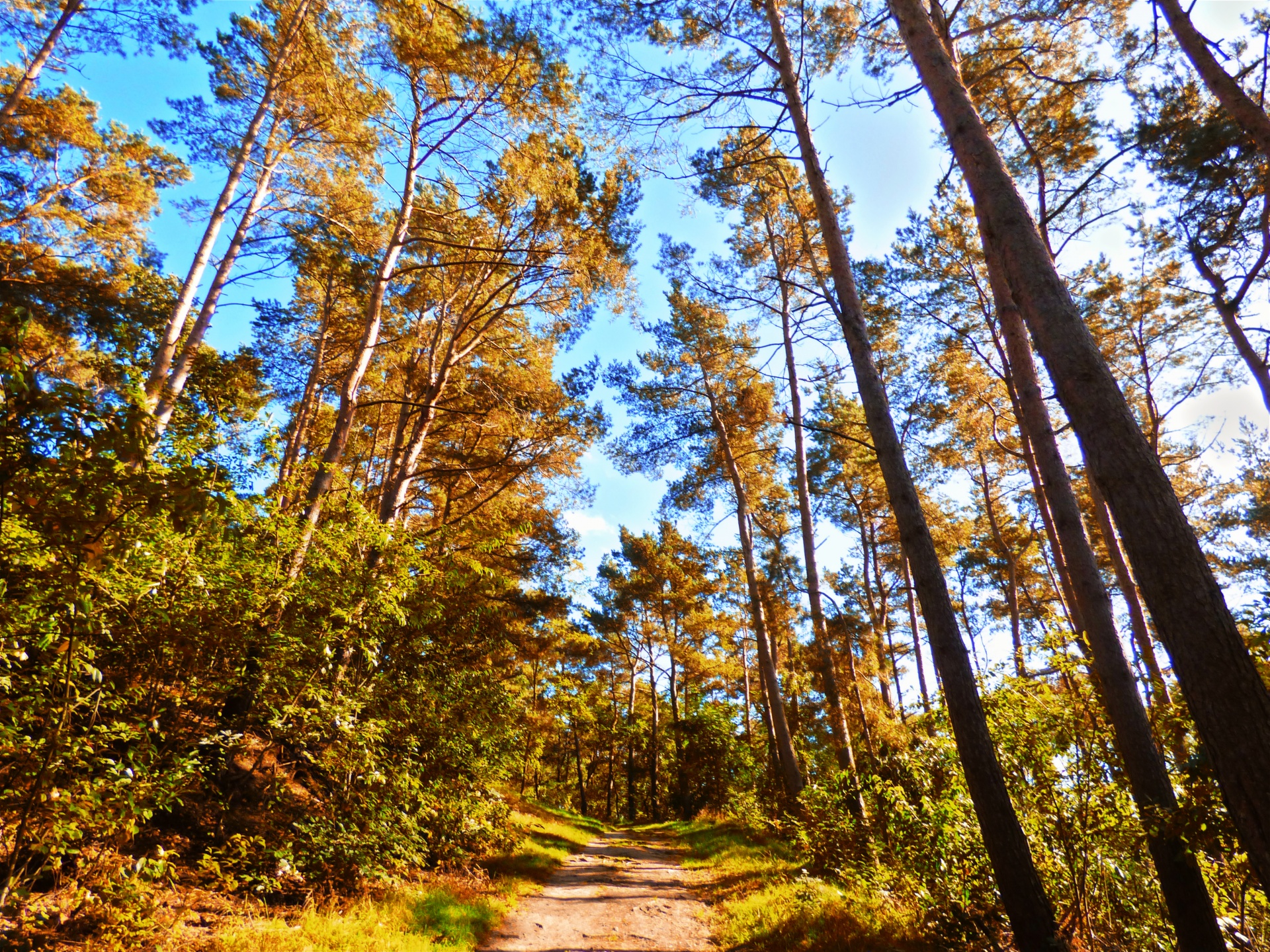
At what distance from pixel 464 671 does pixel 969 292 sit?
11.5m

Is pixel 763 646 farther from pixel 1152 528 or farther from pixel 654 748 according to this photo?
pixel 654 748

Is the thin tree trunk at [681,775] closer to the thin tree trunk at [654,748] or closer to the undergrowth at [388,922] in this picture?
the thin tree trunk at [654,748]

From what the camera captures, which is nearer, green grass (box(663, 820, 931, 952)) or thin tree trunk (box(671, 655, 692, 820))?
green grass (box(663, 820, 931, 952))

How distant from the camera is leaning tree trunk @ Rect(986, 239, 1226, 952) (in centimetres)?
345

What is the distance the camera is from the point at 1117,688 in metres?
4.28

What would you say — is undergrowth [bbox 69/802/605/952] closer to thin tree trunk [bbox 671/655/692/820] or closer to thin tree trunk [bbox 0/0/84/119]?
thin tree trunk [bbox 671/655/692/820]

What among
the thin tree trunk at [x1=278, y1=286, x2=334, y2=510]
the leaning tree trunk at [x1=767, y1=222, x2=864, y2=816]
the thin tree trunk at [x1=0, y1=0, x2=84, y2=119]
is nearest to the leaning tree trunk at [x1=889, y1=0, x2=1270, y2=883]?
the leaning tree trunk at [x1=767, y1=222, x2=864, y2=816]

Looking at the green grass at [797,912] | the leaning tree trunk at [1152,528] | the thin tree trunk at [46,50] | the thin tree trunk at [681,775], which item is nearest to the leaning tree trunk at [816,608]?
the green grass at [797,912]

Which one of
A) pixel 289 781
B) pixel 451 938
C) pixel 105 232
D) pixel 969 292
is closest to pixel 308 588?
pixel 289 781

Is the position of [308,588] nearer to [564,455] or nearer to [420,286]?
[564,455]

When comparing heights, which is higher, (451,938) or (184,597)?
(184,597)

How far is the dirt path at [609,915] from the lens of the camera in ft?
17.7

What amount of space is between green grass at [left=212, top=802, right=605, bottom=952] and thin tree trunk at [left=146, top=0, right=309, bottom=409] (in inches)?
315

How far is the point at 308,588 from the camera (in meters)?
4.42
